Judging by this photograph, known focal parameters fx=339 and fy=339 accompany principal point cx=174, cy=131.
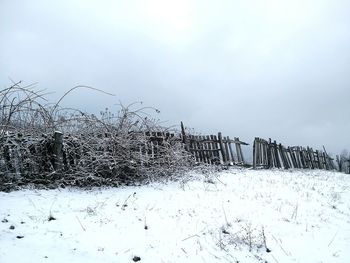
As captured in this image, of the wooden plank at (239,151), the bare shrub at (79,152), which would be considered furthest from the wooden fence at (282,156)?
the bare shrub at (79,152)

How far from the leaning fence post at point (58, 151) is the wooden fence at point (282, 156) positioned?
1102 centimetres

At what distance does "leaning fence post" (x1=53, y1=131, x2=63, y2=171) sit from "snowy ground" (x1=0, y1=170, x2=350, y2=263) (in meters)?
0.71

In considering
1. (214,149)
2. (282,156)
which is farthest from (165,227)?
(282,156)

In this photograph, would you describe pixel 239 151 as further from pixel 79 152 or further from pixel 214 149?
pixel 79 152

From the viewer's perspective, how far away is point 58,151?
7.63m

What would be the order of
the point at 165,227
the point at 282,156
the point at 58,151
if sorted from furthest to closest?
1. the point at 282,156
2. the point at 58,151
3. the point at 165,227

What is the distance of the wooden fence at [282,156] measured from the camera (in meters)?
17.9

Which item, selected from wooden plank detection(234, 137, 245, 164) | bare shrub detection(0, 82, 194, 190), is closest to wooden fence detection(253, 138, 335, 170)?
wooden plank detection(234, 137, 245, 164)

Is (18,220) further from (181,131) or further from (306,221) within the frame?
(181,131)

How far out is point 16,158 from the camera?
23.8 ft

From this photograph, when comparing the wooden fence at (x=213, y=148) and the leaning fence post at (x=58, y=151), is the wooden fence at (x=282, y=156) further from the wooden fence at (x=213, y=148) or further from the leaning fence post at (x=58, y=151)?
the leaning fence post at (x=58, y=151)

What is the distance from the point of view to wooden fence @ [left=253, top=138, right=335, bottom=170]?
1789 cm

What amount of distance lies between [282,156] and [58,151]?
16.7 metres

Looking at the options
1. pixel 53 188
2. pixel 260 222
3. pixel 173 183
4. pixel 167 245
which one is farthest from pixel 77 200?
pixel 260 222
